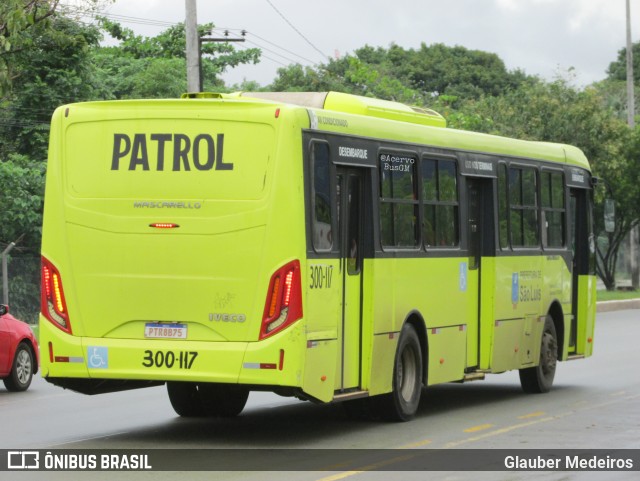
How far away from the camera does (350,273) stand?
13.5 m

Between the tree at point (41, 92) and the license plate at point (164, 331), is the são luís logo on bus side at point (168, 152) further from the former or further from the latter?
the tree at point (41, 92)

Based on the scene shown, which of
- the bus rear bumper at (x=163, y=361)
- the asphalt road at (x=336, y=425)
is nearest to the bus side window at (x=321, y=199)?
the bus rear bumper at (x=163, y=361)

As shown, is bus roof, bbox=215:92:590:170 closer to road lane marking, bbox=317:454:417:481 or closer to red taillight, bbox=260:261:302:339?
red taillight, bbox=260:261:302:339

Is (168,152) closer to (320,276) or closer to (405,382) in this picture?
(320,276)

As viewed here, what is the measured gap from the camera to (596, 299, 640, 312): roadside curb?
128 ft

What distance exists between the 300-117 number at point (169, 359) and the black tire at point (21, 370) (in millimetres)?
6739

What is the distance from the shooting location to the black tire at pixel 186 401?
48.6 ft

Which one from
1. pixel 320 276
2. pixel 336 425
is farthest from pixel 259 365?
pixel 336 425

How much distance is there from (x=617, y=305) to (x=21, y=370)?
24.6 metres

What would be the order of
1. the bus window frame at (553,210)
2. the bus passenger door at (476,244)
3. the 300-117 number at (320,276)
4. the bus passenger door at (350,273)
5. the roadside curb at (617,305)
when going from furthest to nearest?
the roadside curb at (617,305), the bus window frame at (553,210), the bus passenger door at (476,244), the bus passenger door at (350,273), the 300-117 number at (320,276)

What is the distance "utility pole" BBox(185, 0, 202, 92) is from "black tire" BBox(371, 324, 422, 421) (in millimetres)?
14220

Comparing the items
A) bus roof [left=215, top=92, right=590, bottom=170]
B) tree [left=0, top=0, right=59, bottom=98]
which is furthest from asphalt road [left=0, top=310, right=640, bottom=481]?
tree [left=0, top=0, right=59, bottom=98]

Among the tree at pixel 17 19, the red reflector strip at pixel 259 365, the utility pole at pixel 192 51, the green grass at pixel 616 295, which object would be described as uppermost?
the utility pole at pixel 192 51

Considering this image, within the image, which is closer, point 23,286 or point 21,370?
point 21,370
